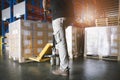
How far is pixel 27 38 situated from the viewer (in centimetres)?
394

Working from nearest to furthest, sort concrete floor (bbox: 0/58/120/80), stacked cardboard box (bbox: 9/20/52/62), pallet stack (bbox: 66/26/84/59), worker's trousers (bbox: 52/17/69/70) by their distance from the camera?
concrete floor (bbox: 0/58/120/80), worker's trousers (bbox: 52/17/69/70), stacked cardboard box (bbox: 9/20/52/62), pallet stack (bbox: 66/26/84/59)

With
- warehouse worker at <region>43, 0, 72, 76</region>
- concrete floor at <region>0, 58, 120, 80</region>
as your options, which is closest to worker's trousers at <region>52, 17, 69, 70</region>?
warehouse worker at <region>43, 0, 72, 76</region>

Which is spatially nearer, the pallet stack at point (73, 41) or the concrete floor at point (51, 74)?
the concrete floor at point (51, 74)

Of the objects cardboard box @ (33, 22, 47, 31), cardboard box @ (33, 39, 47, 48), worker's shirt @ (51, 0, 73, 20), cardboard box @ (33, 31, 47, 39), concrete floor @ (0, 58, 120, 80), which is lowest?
concrete floor @ (0, 58, 120, 80)

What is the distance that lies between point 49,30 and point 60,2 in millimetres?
2085

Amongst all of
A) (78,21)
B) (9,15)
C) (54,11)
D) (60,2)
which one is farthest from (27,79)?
(78,21)

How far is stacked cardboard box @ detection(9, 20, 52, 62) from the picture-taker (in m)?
3.83

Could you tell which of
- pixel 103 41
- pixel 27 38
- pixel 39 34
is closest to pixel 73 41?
pixel 103 41

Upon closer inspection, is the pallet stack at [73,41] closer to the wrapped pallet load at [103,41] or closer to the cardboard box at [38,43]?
the wrapped pallet load at [103,41]

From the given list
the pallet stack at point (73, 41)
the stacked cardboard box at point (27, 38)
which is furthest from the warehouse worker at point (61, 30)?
the pallet stack at point (73, 41)

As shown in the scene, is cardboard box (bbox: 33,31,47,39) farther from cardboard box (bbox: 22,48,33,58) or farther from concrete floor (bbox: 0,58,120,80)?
concrete floor (bbox: 0,58,120,80)

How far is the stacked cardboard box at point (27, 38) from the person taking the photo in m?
3.83

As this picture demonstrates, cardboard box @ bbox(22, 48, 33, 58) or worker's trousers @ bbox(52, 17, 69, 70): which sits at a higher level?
worker's trousers @ bbox(52, 17, 69, 70)

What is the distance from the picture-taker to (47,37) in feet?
14.6
